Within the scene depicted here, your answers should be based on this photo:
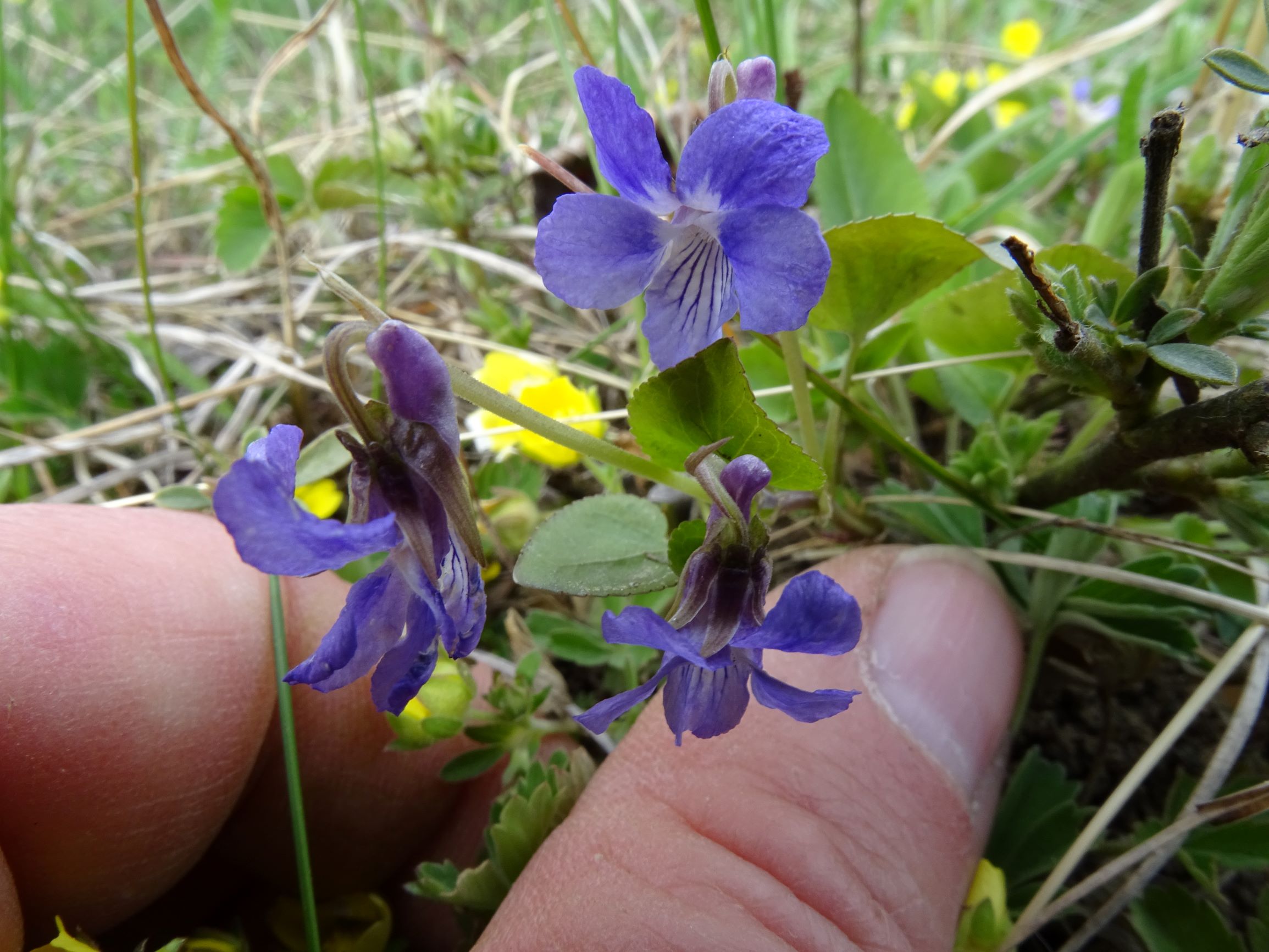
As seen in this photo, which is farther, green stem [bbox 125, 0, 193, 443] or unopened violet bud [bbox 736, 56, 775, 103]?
green stem [bbox 125, 0, 193, 443]

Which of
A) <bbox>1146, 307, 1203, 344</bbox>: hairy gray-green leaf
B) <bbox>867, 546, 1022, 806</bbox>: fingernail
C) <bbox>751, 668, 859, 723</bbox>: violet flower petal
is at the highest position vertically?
<bbox>1146, 307, 1203, 344</bbox>: hairy gray-green leaf

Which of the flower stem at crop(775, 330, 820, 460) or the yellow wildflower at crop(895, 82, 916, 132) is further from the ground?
the yellow wildflower at crop(895, 82, 916, 132)

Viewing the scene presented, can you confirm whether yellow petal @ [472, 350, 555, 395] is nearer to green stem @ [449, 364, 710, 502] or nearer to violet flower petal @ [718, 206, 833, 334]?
green stem @ [449, 364, 710, 502]

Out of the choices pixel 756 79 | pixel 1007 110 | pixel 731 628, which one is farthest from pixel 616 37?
pixel 1007 110

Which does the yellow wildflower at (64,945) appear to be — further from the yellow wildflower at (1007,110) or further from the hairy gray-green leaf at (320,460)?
the yellow wildflower at (1007,110)

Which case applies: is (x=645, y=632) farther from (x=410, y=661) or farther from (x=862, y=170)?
(x=862, y=170)

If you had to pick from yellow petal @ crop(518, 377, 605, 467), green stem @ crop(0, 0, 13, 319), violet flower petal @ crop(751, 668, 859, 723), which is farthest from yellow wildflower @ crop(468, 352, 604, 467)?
green stem @ crop(0, 0, 13, 319)

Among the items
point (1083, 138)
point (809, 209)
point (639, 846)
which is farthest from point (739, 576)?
point (809, 209)
